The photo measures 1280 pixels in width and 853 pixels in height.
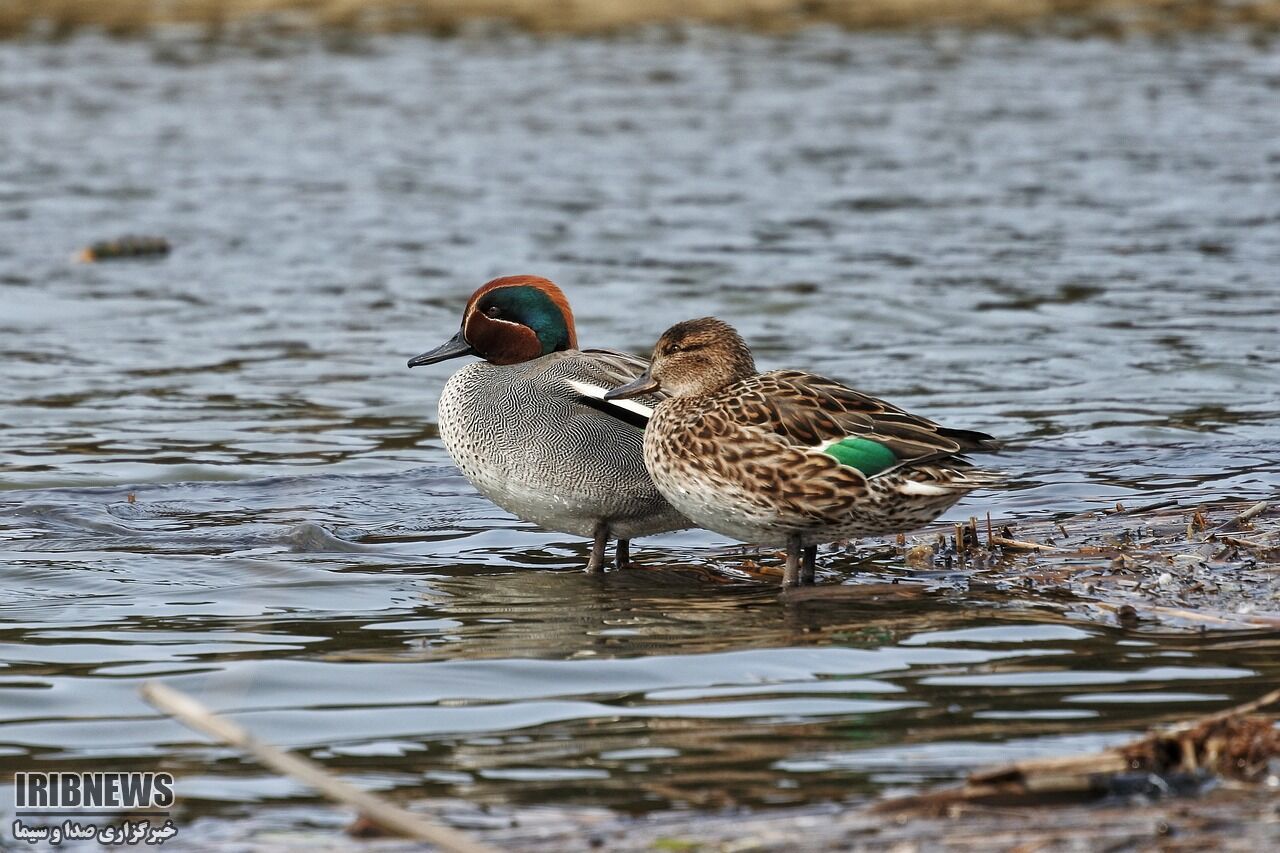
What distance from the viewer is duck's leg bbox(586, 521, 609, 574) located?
290 inches

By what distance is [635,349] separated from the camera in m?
12.3

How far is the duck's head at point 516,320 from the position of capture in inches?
301

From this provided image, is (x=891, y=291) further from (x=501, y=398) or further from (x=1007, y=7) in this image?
(x=1007, y=7)

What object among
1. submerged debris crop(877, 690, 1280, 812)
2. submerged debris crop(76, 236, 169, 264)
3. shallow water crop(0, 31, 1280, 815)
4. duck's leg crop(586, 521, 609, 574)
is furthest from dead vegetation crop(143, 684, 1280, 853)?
submerged debris crop(76, 236, 169, 264)

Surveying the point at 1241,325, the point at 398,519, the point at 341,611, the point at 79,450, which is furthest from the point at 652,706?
the point at 1241,325

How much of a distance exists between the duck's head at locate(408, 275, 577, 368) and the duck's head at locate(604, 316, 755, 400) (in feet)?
2.10

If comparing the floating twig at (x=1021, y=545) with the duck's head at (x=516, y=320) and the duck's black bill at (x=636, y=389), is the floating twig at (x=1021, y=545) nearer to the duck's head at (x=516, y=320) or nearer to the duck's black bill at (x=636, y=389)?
the duck's black bill at (x=636, y=389)

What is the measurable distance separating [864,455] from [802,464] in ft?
0.69

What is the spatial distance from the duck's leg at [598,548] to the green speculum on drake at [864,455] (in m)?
1.16

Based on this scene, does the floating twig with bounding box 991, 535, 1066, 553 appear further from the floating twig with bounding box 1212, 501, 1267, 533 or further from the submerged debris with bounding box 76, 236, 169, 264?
the submerged debris with bounding box 76, 236, 169, 264

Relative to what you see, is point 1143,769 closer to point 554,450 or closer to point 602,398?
point 554,450

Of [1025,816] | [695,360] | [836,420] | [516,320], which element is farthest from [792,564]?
[1025,816]

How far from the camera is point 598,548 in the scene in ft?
24.2

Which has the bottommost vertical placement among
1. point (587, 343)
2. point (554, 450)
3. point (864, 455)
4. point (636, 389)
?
point (587, 343)
